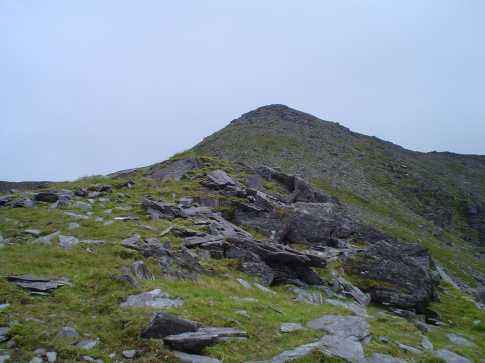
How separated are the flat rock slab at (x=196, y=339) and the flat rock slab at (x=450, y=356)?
6.68 metres

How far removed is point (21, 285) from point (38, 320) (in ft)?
7.67

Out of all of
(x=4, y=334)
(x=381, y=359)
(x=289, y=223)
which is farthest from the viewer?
(x=289, y=223)

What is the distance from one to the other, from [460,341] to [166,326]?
11.6 meters

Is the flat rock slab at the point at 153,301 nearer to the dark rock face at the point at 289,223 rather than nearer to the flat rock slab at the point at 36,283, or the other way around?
the flat rock slab at the point at 36,283

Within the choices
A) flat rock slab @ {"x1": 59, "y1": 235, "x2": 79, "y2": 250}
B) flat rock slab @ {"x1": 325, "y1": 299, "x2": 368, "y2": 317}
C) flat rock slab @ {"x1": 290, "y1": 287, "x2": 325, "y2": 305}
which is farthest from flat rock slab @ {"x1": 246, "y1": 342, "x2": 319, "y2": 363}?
→ flat rock slab @ {"x1": 59, "y1": 235, "x2": 79, "y2": 250}

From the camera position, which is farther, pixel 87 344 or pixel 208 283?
pixel 208 283

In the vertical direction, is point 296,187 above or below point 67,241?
above

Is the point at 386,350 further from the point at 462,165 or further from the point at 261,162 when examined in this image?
the point at 462,165

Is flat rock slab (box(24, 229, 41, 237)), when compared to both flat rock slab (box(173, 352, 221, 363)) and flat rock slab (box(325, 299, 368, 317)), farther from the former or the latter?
flat rock slab (box(325, 299, 368, 317))

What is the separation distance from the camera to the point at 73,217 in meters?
21.8

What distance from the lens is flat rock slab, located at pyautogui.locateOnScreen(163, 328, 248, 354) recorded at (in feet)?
33.4

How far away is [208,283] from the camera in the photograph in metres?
16.0

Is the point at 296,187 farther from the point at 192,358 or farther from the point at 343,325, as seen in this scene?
the point at 192,358

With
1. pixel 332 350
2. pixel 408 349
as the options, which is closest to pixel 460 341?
pixel 408 349
